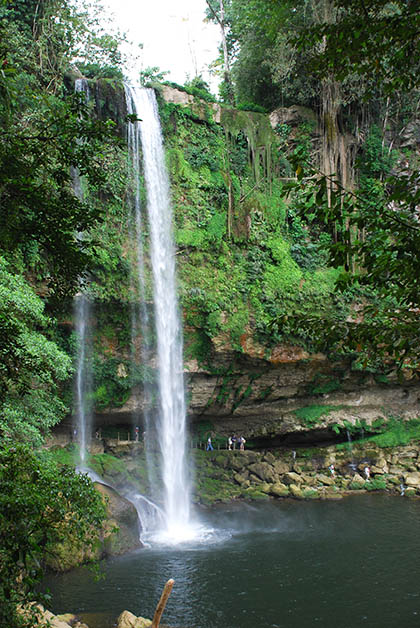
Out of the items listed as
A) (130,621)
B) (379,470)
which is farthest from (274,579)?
(379,470)

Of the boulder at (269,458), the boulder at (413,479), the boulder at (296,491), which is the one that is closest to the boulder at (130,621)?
the boulder at (296,491)

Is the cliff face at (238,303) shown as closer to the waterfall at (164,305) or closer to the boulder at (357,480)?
the waterfall at (164,305)

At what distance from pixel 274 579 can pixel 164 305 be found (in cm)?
1008

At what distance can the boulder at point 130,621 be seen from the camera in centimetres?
786

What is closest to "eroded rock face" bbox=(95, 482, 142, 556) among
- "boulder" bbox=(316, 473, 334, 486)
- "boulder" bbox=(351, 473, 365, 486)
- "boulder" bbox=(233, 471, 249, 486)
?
"boulder" bbox=(233, 471, 249, 486)

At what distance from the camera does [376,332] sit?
3361 millimetres

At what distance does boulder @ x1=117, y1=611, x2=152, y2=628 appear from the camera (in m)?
7.86

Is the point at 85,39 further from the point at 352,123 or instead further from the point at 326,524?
the point at 326,524

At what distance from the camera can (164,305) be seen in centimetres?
1764

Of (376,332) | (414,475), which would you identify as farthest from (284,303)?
(376,332)

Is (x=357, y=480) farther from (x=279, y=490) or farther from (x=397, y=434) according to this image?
(x=397, y=434)

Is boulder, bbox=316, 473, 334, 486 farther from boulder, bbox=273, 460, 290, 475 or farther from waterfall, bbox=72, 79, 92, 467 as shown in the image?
waterfall, bbox=72, 79, 92, 467

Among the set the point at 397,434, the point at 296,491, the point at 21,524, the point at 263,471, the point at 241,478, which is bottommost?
the point at 296,491

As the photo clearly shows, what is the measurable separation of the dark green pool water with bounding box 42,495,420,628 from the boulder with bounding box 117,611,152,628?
41 cm
